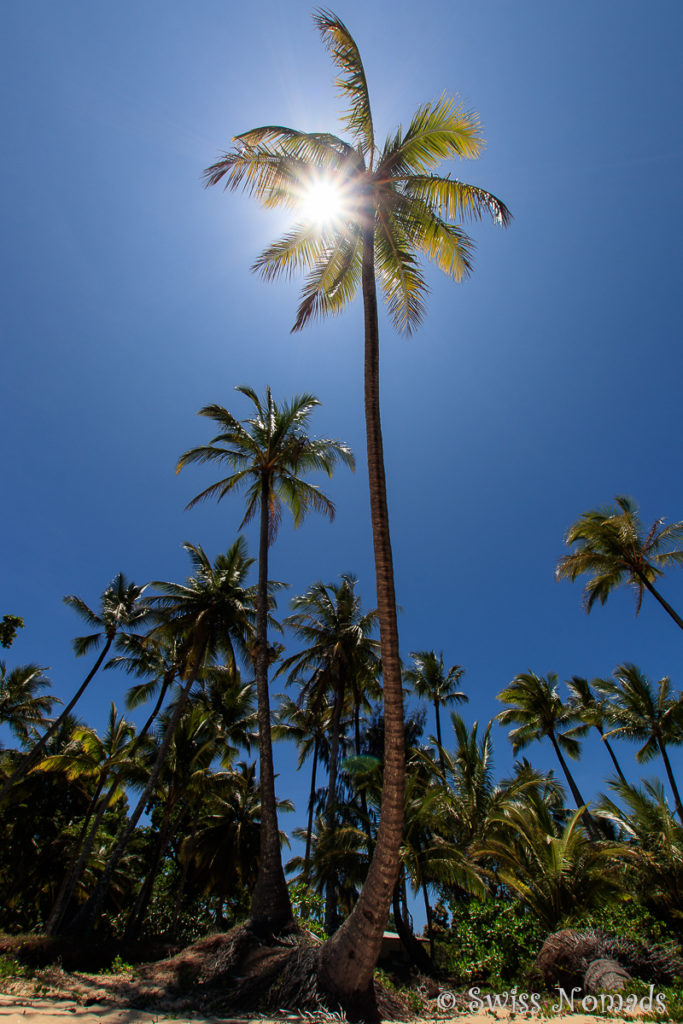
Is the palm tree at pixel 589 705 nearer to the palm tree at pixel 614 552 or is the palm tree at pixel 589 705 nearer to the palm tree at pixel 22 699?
the palm tree at pixel 614 552

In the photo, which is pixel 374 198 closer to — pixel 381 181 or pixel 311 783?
pixel 381 181

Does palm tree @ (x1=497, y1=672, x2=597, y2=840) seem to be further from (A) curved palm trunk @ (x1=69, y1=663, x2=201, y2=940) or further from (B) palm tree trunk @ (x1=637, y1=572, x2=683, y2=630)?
(A) curved palm trunk @ (x1=69, y1=663, x2=201, y2=940)

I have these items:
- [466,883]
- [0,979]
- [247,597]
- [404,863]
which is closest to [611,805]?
[466,883]

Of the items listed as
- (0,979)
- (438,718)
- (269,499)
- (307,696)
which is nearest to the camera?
(0,979)

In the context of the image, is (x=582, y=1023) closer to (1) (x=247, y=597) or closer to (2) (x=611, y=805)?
(2) (x=611, y=805)

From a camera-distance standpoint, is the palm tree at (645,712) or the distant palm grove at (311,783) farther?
the palm tree at (645,712)

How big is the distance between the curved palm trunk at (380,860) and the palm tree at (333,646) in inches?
505

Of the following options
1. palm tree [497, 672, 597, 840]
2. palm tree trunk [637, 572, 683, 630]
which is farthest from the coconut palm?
palm tree [497, 672, 597, 840]

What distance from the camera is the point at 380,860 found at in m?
6.89

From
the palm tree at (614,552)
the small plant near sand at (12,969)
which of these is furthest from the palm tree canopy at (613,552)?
the small plant near sand at (12,969)

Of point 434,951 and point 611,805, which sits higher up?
point 611,805

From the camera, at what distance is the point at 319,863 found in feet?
54.4

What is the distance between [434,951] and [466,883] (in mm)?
7331

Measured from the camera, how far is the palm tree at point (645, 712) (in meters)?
21.9
